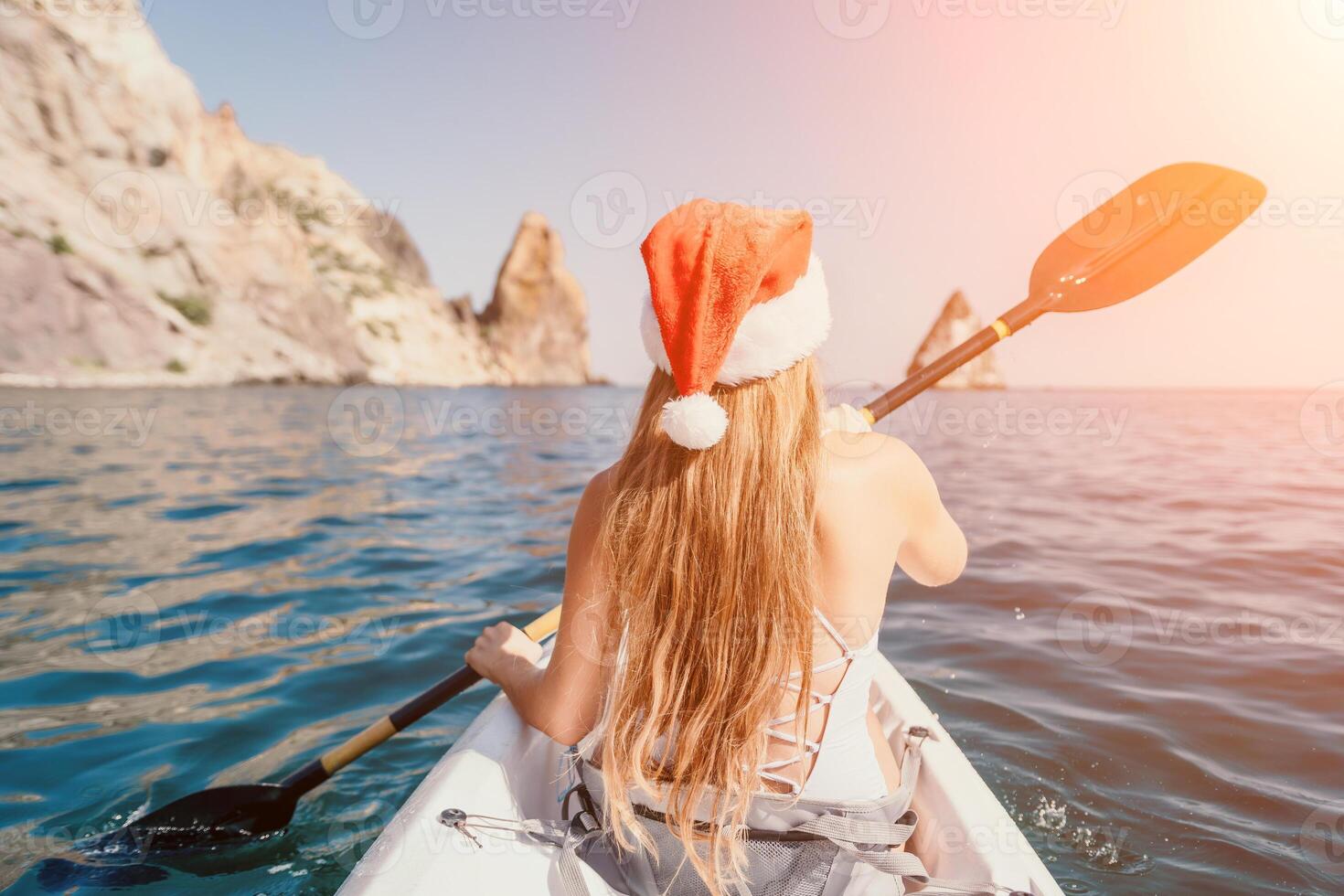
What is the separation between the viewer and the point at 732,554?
4.77 ft

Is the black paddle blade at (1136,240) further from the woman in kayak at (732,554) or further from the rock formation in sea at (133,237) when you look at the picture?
the rock formation in sea at (133,237)

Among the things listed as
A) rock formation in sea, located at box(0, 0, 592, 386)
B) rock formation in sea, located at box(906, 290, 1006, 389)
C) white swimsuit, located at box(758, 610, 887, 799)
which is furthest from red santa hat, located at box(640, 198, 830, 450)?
rock formation in sea, located at box(906, 290, 1006, 389)

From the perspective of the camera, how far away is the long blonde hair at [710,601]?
1436mm

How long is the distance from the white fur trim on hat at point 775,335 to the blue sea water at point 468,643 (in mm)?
1538

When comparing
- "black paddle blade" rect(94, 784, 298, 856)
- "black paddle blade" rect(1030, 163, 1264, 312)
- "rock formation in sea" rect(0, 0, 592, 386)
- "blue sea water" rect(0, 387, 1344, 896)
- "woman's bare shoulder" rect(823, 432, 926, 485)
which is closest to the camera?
"woman's bare shoulder" rect(823, 432, 926, 485)

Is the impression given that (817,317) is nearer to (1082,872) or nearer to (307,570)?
(1082,872)

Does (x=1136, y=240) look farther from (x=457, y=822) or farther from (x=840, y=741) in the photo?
(x=457, y=822)

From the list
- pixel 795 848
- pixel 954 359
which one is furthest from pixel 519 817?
pixel 954 359

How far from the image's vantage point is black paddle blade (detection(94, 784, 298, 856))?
266 centimetres

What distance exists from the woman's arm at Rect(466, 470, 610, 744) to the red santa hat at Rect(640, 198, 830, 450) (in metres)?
0.33

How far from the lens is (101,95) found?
3950 cm

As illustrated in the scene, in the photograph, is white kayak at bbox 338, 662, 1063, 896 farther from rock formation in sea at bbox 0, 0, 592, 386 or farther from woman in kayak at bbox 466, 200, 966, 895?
rock formation in sea at bbox 0, 0, 592, 386

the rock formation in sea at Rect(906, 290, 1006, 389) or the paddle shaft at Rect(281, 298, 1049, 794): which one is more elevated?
the rock formation in sea at Rect(906, 290, 1006, 389)

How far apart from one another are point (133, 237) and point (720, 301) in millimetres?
49434
